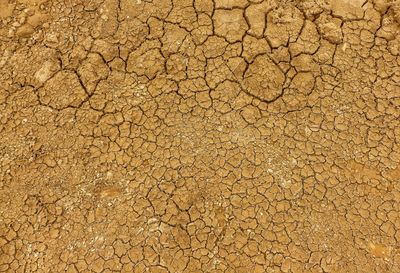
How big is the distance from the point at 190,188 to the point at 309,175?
624 millimetres

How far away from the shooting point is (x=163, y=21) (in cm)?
265

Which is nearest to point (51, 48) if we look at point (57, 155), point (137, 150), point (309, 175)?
point (57, 155)

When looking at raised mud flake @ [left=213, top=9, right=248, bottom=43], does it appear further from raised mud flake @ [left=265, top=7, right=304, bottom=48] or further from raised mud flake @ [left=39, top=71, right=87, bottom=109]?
raised mud flake @ [left=39, top=71, right=87, bottom=109]

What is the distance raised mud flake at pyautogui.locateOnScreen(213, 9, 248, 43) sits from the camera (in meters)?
2.58

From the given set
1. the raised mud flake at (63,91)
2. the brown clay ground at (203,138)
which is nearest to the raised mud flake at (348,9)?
the brown clay ground at (203,138)

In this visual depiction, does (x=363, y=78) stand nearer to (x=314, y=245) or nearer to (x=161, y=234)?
(x=314, y=245)

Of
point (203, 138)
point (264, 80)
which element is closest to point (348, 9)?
point (264, 80)

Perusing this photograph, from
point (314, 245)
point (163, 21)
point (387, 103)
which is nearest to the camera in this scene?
point (314, 245)

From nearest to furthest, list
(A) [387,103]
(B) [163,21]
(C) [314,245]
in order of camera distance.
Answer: (C) [314,245], (A) [387,103], (B) [163,21]

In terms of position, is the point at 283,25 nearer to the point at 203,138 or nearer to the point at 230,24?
the point at 230,24

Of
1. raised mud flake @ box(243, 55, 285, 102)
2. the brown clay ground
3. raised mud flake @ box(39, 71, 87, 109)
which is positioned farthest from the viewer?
raised mud flake @ box(39, 71, 87, 109)

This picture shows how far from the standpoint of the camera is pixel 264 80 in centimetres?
249

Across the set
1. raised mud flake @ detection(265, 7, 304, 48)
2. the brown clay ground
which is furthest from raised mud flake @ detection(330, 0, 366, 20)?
raised mud flake @ detection(265, 7, 304, 48)

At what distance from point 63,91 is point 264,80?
1.17 m
